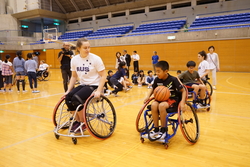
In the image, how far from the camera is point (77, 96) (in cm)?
274

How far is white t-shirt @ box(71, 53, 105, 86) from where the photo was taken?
115 inches

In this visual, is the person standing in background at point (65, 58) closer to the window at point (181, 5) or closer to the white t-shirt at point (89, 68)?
the white t-shirt at point (89, 68)

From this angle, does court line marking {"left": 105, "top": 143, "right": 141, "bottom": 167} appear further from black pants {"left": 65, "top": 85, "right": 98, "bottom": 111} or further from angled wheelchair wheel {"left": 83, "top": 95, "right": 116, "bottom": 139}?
black pants {"left": 65, "top": 85, "right": 98, "bottom": 111}

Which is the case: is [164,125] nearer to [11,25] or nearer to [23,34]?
[23,34]

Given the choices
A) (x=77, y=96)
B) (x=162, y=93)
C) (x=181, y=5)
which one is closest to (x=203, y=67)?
(x=162, y=93)

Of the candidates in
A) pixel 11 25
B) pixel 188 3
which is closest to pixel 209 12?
pixel 188 3

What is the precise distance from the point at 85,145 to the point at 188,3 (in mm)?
17742

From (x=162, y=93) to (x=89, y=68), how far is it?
1.10 meters

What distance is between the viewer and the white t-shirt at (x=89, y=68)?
2914 mm

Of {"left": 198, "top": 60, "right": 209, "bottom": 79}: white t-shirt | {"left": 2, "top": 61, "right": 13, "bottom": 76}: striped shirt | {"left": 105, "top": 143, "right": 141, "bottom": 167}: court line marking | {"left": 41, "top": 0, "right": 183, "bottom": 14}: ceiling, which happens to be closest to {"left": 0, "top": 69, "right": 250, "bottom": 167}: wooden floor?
{"left": 105, "top": 143, "right": 141, "bottom": 167}: court line marking

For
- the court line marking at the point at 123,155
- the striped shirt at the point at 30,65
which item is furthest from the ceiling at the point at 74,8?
the court line marking at the point at 123,155

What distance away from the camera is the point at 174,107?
2.65 metres

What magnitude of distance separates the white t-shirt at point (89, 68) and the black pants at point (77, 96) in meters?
0.14

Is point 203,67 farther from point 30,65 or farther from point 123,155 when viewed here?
point 30,65
